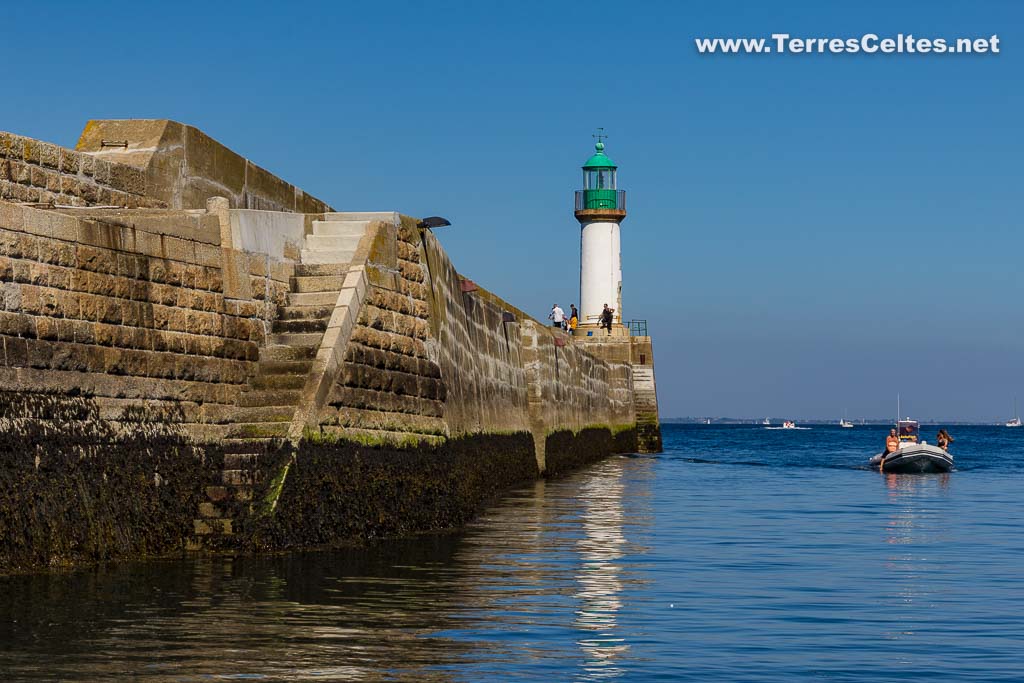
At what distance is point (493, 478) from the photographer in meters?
23.7

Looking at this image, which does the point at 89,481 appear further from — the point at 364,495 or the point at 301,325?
the point at 364,495

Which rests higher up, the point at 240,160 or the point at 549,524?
the point at 240,160

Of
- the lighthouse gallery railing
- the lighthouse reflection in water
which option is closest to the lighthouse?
the lighthouse gallery railing

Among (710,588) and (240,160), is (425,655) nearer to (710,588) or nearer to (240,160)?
(710,588)

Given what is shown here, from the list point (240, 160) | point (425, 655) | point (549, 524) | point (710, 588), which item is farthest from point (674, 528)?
point (425, 655)

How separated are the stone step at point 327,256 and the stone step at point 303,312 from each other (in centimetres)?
64

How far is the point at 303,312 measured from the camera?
14781mm

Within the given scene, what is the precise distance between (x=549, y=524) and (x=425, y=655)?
386 inches

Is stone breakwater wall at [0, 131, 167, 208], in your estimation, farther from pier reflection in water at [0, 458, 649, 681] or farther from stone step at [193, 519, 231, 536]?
pier reflection in water at [0, 458, 649, 681]

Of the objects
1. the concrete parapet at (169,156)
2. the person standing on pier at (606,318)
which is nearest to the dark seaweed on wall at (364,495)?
the concrete parapet at (169,156)

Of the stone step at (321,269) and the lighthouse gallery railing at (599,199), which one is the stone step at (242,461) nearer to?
the stone step at (321,269)

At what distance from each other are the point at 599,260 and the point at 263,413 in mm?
37873

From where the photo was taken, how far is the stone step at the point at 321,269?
15109mm

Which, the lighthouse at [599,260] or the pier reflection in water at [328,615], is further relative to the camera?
the lighthouse at [599,260]
